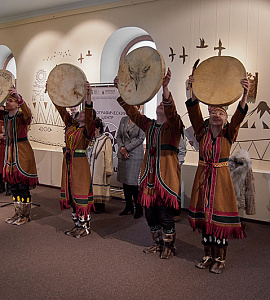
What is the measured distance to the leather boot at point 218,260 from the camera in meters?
2.81

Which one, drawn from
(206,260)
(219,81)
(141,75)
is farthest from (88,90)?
(206,260)

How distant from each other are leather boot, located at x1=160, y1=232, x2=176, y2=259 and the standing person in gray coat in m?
1.25

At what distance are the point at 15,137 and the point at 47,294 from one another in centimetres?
205

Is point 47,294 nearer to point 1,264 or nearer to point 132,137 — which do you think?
point 1,264

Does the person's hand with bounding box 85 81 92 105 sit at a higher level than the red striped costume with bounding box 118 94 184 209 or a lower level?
higher

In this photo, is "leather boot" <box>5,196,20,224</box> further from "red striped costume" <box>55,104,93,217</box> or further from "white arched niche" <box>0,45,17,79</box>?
"white arched niche" <box>0,45,17,79</box>

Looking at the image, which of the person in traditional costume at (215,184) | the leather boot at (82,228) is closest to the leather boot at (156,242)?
the person in traditional costume at (215,184)

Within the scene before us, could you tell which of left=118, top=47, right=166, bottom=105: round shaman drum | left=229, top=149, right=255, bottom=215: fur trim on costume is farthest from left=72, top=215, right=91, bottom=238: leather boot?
left=229, top=149, right=255, bottom=215: fur trim on costume

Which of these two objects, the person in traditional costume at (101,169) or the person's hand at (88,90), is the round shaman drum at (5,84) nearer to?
the person's hand at (88,90)

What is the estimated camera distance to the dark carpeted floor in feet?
8.19

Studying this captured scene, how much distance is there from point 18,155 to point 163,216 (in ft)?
6.25

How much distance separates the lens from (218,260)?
285 centimetres

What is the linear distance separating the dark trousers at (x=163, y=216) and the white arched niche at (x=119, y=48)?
9.59 ft

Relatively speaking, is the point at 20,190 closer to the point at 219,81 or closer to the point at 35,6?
the point at 219,81
